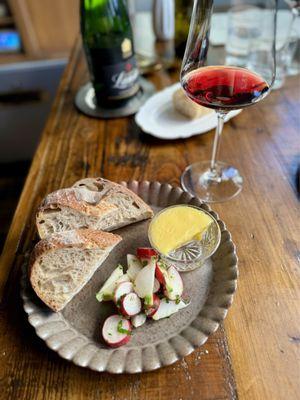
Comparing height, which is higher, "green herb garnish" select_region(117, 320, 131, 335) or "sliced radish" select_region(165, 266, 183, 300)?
"sliced radish" select_region(165, 266, 183, 300)

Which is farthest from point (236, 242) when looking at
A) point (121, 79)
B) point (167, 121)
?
point (121, 79)

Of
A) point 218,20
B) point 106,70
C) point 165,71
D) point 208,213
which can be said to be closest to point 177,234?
point 208,213

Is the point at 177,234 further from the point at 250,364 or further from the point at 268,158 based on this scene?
the point at 268,158

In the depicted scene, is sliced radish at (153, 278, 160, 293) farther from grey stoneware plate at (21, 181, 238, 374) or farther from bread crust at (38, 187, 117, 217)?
bread crust at (38, 187, 117, 217)

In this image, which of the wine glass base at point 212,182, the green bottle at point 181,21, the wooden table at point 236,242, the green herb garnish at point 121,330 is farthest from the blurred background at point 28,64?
the green herb garnish at point 121,330

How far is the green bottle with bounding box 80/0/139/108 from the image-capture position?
0.87 m

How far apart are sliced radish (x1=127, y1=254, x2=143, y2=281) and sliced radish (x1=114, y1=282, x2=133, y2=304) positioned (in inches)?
0.7

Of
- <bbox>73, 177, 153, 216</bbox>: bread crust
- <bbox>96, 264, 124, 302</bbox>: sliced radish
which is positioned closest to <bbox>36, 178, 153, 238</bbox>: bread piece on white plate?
<bbox>73, 177, 153, 216</bbox>: bread crust

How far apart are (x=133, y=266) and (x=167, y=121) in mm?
482

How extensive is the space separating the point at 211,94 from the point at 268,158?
0.87 ft

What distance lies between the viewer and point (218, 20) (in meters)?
1.36

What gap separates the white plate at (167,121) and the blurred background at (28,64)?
127cm

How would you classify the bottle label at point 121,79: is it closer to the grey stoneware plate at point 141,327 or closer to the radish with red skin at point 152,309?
the grey stoneware plate at point 141,327

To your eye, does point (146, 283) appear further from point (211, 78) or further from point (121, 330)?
point (211, 78)
